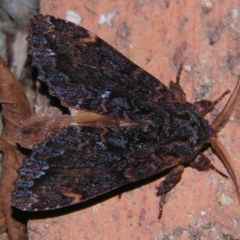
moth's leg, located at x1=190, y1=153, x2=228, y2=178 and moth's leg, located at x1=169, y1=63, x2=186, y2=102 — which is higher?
moth's leg, located at x1=169, y1=63, x2=186, y2=102

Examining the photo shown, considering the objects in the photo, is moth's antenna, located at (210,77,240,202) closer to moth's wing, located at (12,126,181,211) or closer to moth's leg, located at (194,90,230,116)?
moth's leg, located at (194,90,230,116)

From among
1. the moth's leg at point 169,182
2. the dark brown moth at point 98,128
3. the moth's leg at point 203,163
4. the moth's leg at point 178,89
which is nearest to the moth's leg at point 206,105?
the dark brown moth at point 98,128

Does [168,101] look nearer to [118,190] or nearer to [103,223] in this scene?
[118,190]

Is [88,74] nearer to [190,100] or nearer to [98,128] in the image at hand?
[98,128]

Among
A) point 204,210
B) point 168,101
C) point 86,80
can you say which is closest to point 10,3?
point 86,80

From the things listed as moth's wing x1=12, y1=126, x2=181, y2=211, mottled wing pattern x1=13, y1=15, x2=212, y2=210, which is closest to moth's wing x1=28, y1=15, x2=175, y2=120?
mottled wing pattern x1=13, y1=15, x2=212, y2=210

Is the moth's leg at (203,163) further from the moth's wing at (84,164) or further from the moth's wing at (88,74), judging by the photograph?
the moth's wing at (88,74)

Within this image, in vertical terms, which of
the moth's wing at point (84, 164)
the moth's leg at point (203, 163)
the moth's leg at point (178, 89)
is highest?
the moth's leg at point (178, 89)

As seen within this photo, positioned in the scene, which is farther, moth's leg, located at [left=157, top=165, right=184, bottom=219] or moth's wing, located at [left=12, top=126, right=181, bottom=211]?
moth's leg, located at [left=157, top=165, right=184, bottom=219]
